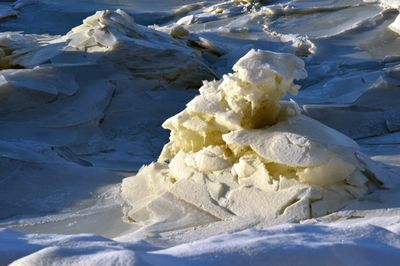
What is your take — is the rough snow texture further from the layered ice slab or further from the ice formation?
the layered ice slab

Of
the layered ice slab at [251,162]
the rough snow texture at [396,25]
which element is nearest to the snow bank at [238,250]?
the layered ice slab at [251,162]

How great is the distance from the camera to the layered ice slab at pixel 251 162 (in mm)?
3557

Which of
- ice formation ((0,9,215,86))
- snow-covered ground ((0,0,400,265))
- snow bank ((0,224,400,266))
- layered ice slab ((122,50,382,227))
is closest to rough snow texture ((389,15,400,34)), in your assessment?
snow-covered ground ((0,0,400,265))

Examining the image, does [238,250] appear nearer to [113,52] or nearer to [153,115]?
[153,115]

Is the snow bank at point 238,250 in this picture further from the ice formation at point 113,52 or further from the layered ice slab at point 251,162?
the ice formation at point 113,52

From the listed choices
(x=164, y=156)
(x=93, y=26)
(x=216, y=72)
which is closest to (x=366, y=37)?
(x=216, y=72)

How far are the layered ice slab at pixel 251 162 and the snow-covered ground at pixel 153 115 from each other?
0.30ft

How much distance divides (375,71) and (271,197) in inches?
129

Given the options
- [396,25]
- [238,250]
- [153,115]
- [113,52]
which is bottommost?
[396,25]

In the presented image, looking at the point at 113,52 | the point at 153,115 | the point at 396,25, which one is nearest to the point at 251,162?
the point at 153,115

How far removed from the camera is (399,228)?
2324 mm

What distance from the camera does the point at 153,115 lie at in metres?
5.63

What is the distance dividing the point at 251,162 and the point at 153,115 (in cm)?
202

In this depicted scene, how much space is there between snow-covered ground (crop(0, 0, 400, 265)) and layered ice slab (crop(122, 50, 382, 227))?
3.6 inches
